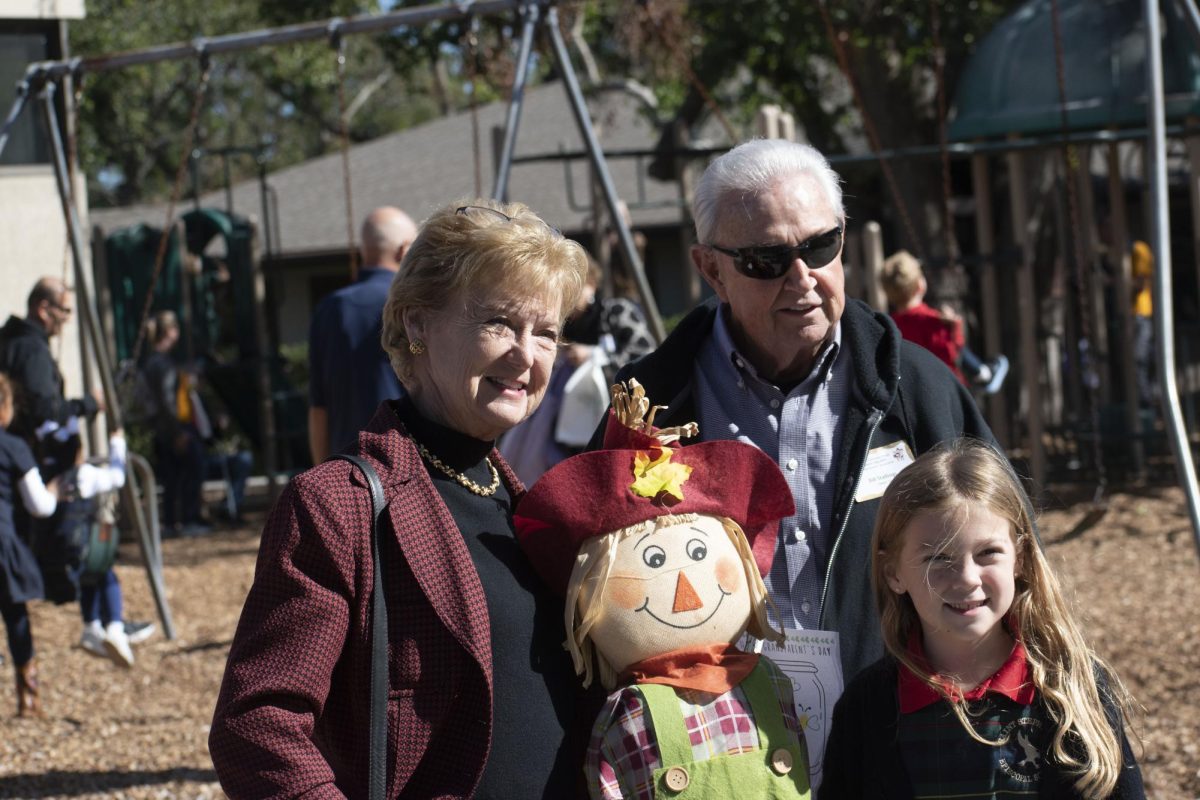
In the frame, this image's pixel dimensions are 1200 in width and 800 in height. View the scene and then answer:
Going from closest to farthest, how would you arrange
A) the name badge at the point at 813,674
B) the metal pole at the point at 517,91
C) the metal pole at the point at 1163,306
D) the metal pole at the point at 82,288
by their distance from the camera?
the name badge at the point at 813,674 < the metal pole at the point at 1163,306 < the metal pole at the point at 517,91 < the metal pole at the point at 82,288

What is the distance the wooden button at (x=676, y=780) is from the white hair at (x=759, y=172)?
41.9 inches

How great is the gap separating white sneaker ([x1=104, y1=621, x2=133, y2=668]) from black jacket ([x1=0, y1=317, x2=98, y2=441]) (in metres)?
1.09

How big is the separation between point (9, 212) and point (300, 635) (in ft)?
30.2

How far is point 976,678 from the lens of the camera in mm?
2252

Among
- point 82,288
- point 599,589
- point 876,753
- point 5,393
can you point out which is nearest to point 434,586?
point 599,589

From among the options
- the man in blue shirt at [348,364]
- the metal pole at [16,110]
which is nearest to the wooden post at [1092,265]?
the man in blue shirt at [348,364]

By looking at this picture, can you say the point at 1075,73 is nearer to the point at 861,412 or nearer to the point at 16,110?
the point at 16,110

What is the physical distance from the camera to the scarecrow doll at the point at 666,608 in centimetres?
212

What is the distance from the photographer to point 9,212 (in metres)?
10.2

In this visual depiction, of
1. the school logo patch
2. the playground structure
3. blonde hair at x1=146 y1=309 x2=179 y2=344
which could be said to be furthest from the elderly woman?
blonde hair at x1=146 y1=309 x2=179 y2=344

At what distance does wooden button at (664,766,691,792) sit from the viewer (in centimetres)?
210

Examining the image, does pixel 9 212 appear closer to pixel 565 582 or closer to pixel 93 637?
pixel 93 637

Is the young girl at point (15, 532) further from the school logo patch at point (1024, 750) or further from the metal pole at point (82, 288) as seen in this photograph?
the school logo patch at point (1024, 750)

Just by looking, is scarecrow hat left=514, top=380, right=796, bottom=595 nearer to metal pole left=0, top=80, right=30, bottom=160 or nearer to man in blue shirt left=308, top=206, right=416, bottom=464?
man in blue shirt left=308, top=206, right=416, bottom=464
